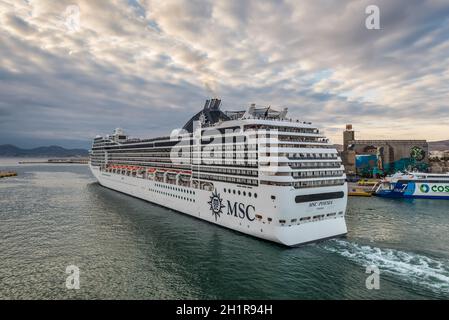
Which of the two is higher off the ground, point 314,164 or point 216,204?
point 314,164

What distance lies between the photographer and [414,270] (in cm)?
2161

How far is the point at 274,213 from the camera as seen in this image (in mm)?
25703

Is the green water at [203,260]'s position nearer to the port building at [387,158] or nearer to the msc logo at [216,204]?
the msc logo at [216,204]

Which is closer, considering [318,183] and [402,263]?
[402,263]

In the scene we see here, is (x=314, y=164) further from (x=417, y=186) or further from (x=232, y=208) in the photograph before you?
(x=417, y=186)

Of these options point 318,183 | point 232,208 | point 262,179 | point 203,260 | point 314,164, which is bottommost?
point 203,260

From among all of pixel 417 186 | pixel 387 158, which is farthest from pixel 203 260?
pixel 387 158

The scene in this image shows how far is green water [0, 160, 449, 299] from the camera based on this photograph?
18875mm

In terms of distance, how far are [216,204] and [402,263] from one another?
1978 centimetres

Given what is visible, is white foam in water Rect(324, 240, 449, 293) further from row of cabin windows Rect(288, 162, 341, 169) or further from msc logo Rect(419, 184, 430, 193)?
msc logo Rect(419, 184, 430, 193)

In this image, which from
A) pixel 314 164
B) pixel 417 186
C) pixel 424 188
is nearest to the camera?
pixel 314 164

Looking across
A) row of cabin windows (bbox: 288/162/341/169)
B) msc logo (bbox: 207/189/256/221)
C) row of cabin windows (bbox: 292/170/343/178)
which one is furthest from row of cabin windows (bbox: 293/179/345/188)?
msc logo (bbox: 207/189/256/221)

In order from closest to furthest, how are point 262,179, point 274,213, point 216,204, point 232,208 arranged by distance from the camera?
point 274,213 → point 262,179 → point 232,208 → point 216,204
